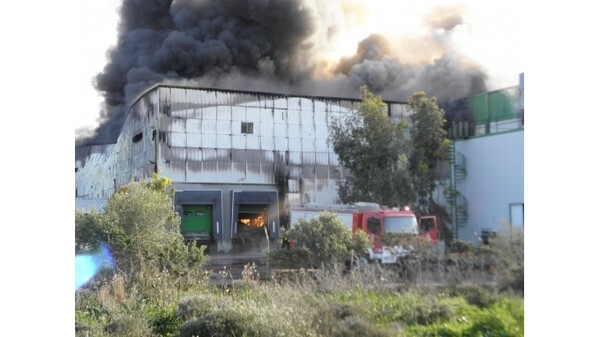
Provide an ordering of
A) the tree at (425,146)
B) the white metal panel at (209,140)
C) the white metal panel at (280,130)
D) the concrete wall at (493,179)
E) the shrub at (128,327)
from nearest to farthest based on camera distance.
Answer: the shrub at (128,327)
the white metal panel at (209,140)
the white metal panel at (280,130)
the tree at (425,146)
the concrete wall at (493,179)

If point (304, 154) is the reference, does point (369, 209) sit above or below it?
below

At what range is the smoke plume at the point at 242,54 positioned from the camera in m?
4.23

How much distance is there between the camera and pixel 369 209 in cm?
434

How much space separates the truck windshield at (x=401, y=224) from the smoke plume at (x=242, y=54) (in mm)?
Result: 722

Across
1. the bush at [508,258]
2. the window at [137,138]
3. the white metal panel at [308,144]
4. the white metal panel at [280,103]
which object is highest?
the white metal panel at [280,103]

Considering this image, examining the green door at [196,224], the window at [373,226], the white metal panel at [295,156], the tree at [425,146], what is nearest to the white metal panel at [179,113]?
the green door at [196,224]

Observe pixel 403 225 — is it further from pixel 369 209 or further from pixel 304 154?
pixel 304 154

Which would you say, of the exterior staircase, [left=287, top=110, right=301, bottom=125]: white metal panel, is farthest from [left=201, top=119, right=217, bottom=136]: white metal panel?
the exterior staircase

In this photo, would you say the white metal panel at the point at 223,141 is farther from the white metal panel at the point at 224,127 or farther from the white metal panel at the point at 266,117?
the white metal panel at the point at 266,117

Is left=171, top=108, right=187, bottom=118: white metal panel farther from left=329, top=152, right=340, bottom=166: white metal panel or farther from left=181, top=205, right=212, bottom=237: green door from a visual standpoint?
left=329, top=152, right=340, bottom=166: white metal panel
